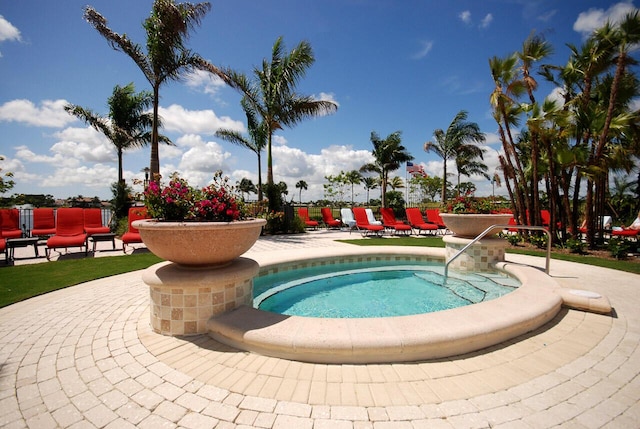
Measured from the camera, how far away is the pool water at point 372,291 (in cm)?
420

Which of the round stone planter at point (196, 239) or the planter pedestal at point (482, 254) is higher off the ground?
the round stone planter at point (196, 239)

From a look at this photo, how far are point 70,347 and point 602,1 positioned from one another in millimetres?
13400

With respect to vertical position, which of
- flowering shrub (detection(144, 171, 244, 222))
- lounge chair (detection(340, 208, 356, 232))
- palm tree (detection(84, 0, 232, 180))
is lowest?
lounge chair (detection(340, 208, 356, 232))

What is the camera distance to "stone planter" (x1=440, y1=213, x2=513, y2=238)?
561cm

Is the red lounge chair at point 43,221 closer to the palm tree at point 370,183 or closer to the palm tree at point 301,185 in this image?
the palm tree at point 370,183

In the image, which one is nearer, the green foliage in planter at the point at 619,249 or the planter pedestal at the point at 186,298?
the planter pedestal at the point at 186,298

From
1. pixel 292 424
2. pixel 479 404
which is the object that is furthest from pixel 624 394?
pixel 292 424

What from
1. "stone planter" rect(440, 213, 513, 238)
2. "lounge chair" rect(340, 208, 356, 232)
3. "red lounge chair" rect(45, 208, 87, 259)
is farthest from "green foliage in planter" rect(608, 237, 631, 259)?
"red lounge chair" rect(45, 208, 87, 259)

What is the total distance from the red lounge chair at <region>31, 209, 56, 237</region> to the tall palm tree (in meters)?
9.11

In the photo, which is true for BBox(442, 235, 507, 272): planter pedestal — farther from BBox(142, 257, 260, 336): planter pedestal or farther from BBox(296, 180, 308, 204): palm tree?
BBox(296, 180, 308, 204): palm tree

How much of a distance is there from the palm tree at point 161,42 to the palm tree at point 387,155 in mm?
16973

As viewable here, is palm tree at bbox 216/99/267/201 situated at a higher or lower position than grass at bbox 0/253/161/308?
higher

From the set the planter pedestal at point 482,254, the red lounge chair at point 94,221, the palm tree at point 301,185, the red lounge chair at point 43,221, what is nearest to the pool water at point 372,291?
the planter pedestal at point 482,254

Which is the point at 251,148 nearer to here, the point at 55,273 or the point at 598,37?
the point at 55,273
